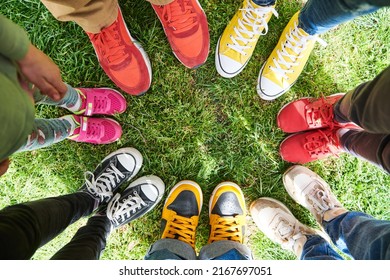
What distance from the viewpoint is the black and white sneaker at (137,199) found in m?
1.68

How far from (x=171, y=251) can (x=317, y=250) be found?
0.66m

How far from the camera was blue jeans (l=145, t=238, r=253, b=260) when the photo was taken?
148 cm

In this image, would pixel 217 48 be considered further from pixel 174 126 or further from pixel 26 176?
pixel 26 176

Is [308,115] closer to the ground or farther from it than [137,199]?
farther from it

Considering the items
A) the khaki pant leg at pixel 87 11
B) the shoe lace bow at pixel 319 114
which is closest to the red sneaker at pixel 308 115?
the shoe lace bow at pixel 319 114

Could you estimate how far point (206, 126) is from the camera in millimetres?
1757

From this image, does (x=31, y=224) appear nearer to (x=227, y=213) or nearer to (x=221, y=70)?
(x=227, y=213)

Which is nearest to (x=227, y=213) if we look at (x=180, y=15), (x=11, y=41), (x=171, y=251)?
(x=171, y=251)

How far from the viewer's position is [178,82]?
1742 mm

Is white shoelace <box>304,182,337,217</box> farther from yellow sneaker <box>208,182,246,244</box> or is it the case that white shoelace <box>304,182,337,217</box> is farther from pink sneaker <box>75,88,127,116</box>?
pink sneaker <box>75,88,127,116</box>

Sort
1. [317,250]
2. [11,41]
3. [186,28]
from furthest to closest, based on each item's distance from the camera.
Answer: [186,28] < [317,250] < [11,41]

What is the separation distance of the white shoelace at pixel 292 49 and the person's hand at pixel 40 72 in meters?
1.07

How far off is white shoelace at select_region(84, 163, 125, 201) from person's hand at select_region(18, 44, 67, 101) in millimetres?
753

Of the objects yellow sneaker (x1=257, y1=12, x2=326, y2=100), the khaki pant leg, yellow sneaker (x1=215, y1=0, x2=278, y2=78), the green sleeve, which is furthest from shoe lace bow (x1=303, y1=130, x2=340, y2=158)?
the green sleeve
